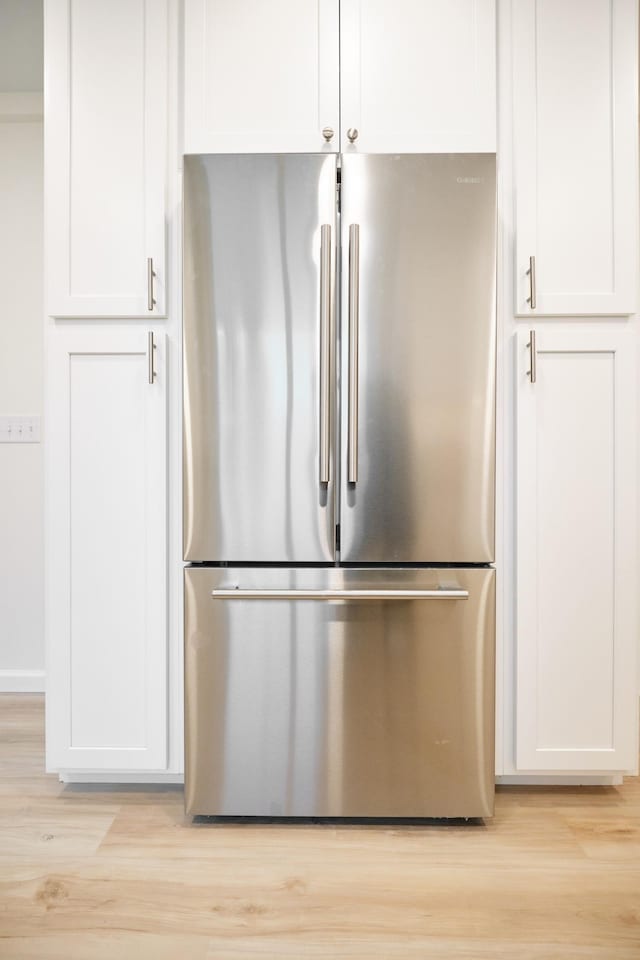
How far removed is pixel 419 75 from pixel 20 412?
195 cm

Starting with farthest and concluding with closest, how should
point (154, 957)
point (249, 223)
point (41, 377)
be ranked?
point (41, 377), point (249, 223), point (154, 957)

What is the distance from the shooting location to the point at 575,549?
166 centimetres

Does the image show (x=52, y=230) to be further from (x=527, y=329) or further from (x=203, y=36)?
(x=527, y=329)

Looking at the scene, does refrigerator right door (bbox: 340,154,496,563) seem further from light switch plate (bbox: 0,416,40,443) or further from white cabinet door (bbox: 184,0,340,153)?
light switch plate (bbox: 0,416,40,443)

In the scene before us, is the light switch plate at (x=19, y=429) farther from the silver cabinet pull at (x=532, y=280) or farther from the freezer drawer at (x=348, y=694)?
the silver cabinet pull at (x=532, y=280)

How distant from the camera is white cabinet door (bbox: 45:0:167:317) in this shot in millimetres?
1646

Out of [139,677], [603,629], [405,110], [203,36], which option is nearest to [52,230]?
[203,36]

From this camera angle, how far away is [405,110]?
1644mm

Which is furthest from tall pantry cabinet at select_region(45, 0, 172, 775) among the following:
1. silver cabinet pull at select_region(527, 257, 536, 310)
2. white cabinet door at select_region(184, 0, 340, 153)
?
silver cabinet pull at select_region(527, 257, 536, 310)

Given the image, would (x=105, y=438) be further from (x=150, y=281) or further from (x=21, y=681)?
(x=21, y=681)

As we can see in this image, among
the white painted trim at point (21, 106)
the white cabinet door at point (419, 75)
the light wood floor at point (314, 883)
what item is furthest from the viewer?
the white painted trim at point (21, 106)

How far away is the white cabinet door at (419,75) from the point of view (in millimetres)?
1627

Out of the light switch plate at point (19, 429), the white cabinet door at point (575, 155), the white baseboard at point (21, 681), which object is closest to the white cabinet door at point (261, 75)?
the white cabinet door at point (575, 155)

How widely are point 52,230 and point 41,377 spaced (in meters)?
1.07
